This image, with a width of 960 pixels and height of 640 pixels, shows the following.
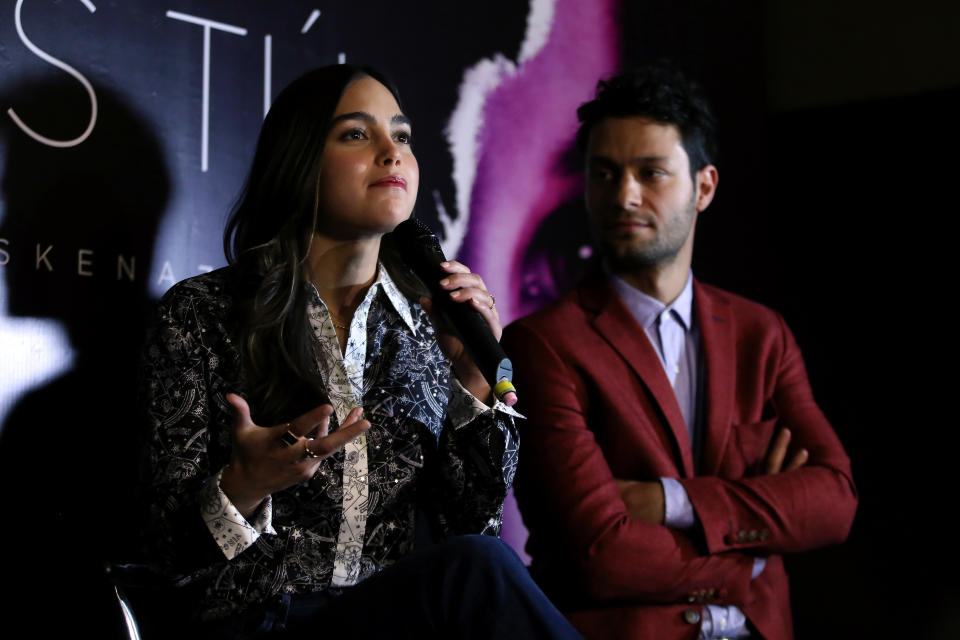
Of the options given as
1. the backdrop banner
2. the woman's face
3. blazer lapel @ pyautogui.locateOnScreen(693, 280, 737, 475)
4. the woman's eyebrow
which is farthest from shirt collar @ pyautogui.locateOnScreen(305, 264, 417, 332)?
blazer lapel @ pyautogui.locateOnScreen(693, 280, 737, 475)

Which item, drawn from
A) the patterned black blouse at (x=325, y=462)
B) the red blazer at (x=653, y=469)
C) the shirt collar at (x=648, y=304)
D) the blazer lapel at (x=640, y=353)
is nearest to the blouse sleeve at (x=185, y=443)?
the patterned black blouse at (x=325, y=462)

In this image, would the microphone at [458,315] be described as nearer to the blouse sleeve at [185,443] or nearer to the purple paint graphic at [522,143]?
the blouse sleeve at [185,443]

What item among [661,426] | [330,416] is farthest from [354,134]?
[661,426]

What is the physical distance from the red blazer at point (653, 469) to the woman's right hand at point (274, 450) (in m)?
0.83

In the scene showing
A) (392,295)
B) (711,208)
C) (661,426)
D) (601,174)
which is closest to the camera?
(392,295)

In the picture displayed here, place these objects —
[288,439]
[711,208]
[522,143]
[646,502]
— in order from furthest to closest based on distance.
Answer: [711,208] < [522,143] < [646,502] < [288,439]

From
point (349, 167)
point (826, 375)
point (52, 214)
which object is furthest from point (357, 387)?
point (826, 375)

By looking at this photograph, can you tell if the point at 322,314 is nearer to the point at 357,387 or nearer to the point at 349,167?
the point at 357,387

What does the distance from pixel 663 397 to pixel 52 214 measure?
1.48m

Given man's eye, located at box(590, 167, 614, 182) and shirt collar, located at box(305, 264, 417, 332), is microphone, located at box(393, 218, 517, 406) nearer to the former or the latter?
shirt collar, located at box(305, 264, 417, 332)

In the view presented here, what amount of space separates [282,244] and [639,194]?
3.49ft

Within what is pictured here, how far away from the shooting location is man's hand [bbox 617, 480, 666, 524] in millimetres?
2344

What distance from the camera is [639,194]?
2.75 meters

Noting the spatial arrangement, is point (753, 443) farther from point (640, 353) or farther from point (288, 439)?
point (288, 439)
